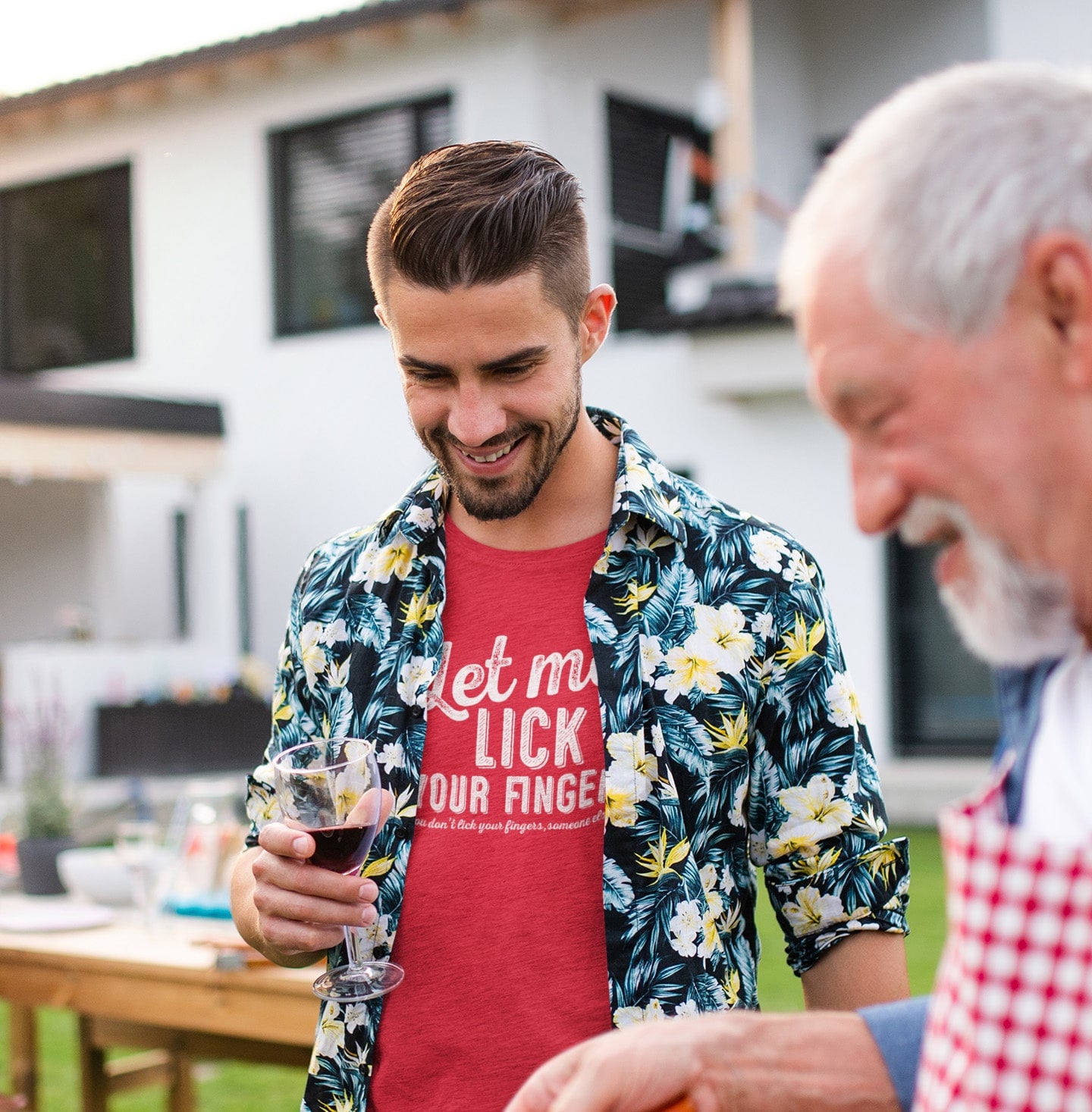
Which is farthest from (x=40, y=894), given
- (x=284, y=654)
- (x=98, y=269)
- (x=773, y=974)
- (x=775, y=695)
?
(x=98, y=269)

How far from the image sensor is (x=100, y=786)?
35.5ft

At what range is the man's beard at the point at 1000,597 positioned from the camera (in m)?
1.16

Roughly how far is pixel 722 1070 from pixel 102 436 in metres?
11.4

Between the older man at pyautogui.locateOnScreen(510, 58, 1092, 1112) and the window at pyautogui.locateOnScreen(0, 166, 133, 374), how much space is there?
14.1 m

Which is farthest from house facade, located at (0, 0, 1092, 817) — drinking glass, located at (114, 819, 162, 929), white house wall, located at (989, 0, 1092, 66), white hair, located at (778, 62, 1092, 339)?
white hair, located at (778, 62, 1092, 339)

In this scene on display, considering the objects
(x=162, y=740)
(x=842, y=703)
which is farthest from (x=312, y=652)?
(x=162, y=740)

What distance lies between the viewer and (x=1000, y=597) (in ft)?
3.88

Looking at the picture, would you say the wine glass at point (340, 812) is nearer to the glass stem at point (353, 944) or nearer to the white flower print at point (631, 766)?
the glass stem at point (353, 944)

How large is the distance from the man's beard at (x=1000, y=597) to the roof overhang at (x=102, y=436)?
11044 mm

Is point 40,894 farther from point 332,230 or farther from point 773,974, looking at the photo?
point 332,230

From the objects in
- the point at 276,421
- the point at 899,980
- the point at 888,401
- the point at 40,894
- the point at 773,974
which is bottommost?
the point at 773,974

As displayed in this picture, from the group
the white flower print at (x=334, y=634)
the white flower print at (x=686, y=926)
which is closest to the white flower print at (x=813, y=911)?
the white flower print at (x=686, y=926)

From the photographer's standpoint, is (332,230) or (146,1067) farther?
(332,230)

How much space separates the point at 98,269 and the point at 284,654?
1323 centimetres
